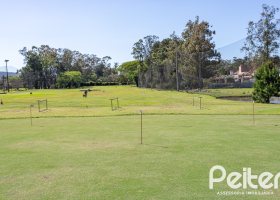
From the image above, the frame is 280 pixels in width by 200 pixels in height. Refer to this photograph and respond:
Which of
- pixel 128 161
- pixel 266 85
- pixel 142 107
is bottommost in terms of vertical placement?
pixel 142 107

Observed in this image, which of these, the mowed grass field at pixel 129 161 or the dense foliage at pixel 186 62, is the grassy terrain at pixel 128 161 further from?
the dense foliage at pixel 186 62

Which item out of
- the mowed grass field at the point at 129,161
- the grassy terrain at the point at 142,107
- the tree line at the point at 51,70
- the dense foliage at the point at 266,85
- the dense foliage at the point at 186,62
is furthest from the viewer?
the tree line at the point at 51,70

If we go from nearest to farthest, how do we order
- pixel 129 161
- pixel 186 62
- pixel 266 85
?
pixel 129 161 < pixel 266 85 < pixel 186 62

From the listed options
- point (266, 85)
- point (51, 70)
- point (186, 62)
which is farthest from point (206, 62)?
point (51, 70)

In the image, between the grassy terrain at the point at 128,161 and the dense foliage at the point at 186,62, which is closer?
the grassy terrain at the point at 128,161

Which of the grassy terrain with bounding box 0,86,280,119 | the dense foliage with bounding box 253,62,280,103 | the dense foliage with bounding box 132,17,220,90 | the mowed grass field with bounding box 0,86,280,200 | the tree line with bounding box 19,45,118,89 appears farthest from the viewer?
the tree line with bounding box 19,45,118,89

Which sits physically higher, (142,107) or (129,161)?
(129,161)

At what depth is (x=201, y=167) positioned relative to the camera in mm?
7359

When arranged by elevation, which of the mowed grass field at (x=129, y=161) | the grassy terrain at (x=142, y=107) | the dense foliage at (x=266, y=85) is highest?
the dense foliage at (x=266, y=85)

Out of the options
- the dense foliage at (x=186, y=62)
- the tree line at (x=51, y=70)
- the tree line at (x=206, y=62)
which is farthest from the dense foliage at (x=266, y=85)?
the tree line at (x=51, y=70)

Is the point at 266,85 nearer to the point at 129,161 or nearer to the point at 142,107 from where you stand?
the point at 142,107

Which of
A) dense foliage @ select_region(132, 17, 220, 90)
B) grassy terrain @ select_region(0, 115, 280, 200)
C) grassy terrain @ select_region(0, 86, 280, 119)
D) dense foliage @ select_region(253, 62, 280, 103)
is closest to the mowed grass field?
grassy terrain @ select_region(0, 115, 280, 200)

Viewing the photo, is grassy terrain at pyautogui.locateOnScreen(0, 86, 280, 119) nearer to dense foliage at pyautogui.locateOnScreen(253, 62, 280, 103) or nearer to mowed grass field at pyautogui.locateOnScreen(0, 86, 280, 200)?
dense foliage at pyautogui.locateOnScreen(253, 62, 280, 103)

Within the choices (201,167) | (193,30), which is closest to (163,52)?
(193,30)
